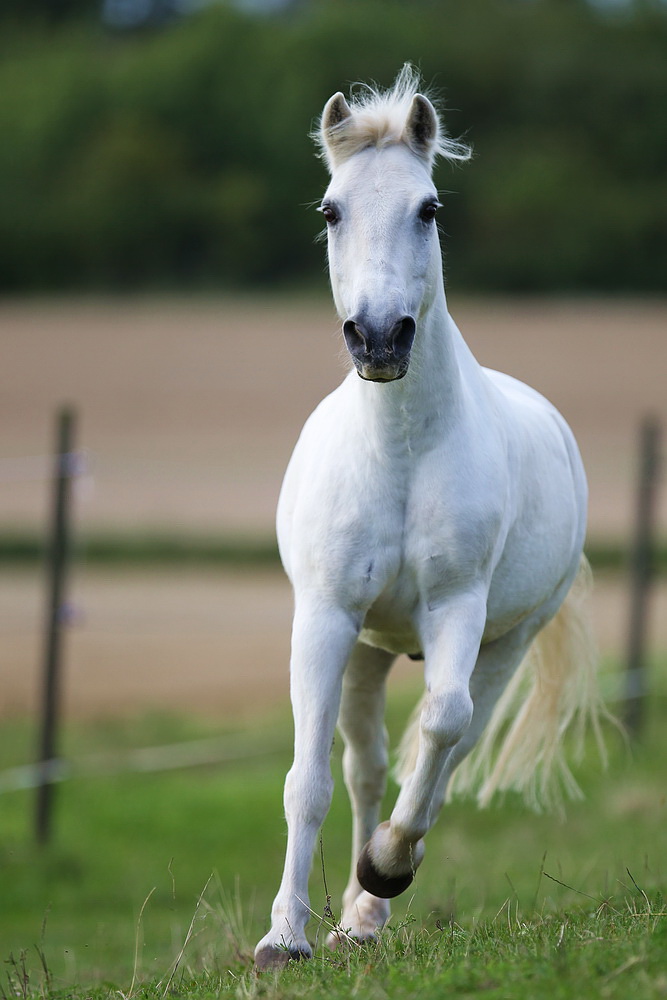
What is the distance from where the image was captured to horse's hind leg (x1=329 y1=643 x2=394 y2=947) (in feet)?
13.2

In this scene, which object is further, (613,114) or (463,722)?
(613,114)

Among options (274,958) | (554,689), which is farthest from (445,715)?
(554,689)

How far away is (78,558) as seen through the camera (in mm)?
18625

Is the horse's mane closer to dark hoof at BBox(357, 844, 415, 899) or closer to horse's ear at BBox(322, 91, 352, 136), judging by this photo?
horse's ear at BBox(322, 91, 352, 136)

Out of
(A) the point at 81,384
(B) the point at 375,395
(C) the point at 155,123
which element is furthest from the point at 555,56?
(B) the point at 375,395

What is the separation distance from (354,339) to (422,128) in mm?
711

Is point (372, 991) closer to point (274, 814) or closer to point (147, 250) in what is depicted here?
point (274, 814)

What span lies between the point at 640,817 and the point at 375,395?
488 centimetres

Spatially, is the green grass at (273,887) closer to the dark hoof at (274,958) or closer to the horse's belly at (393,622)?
the dark hoof at (274,958)

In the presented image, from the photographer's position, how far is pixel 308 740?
3412 millimetres

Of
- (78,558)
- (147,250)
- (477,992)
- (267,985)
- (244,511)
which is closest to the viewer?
(477,992)

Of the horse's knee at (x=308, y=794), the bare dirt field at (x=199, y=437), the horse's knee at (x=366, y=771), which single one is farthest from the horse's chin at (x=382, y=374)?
the bare dirt field at (x=199, y=437)

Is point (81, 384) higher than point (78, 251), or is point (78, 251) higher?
point (78, 251)

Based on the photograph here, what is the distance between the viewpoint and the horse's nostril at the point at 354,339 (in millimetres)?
3045
